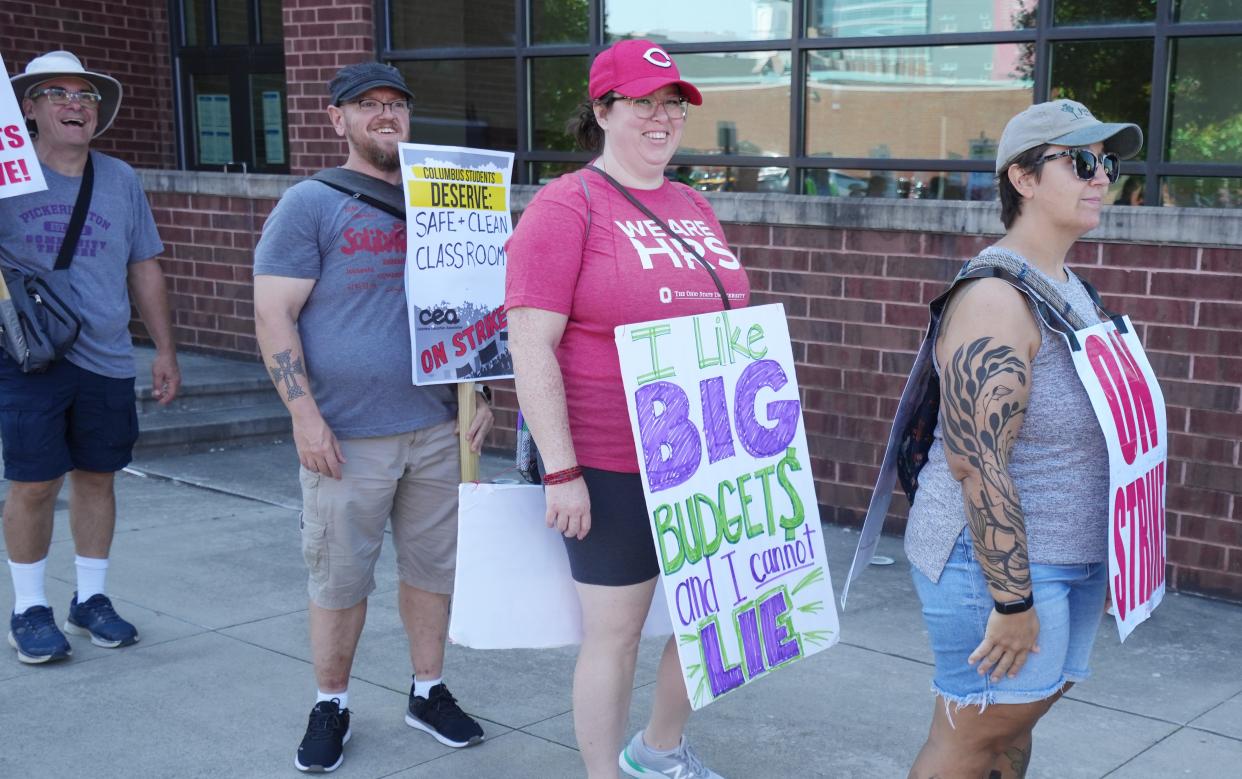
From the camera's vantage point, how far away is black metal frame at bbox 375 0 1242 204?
5727 millimetres

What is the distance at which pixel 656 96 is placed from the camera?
3146 millimetres

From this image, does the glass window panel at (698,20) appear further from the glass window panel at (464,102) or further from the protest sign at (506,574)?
the protest sign at (506,574)

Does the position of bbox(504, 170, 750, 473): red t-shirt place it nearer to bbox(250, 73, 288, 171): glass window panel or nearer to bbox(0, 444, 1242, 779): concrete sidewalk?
bbox(0, 444, 1242, 779): concrete sidewalk

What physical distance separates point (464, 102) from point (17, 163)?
438cm

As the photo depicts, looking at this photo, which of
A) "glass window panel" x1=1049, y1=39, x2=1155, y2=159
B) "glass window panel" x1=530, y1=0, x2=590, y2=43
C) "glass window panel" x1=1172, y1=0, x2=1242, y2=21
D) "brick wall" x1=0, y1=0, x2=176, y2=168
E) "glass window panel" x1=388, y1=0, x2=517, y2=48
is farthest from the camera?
"brick wall" x1=0, y1=0, x2=176, y2=168

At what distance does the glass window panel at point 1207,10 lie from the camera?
556 cm

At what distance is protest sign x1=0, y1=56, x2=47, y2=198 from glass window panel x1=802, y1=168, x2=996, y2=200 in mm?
3805

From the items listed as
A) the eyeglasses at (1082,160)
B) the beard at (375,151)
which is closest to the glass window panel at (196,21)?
the beard at (375,151)

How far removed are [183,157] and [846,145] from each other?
21.5 ft

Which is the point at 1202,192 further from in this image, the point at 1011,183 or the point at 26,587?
the point at 26,587

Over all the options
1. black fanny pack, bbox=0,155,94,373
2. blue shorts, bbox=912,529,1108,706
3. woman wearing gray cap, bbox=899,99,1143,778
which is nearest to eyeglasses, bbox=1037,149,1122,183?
woman wearing gray cap, bbox=899,99,1143,778

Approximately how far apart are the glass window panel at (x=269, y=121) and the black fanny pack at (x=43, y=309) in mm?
5842

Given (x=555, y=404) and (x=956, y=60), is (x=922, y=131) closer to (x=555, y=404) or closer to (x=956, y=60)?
(x=956, y=60)

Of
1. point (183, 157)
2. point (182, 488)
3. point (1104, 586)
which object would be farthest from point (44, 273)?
point (183, 157)
